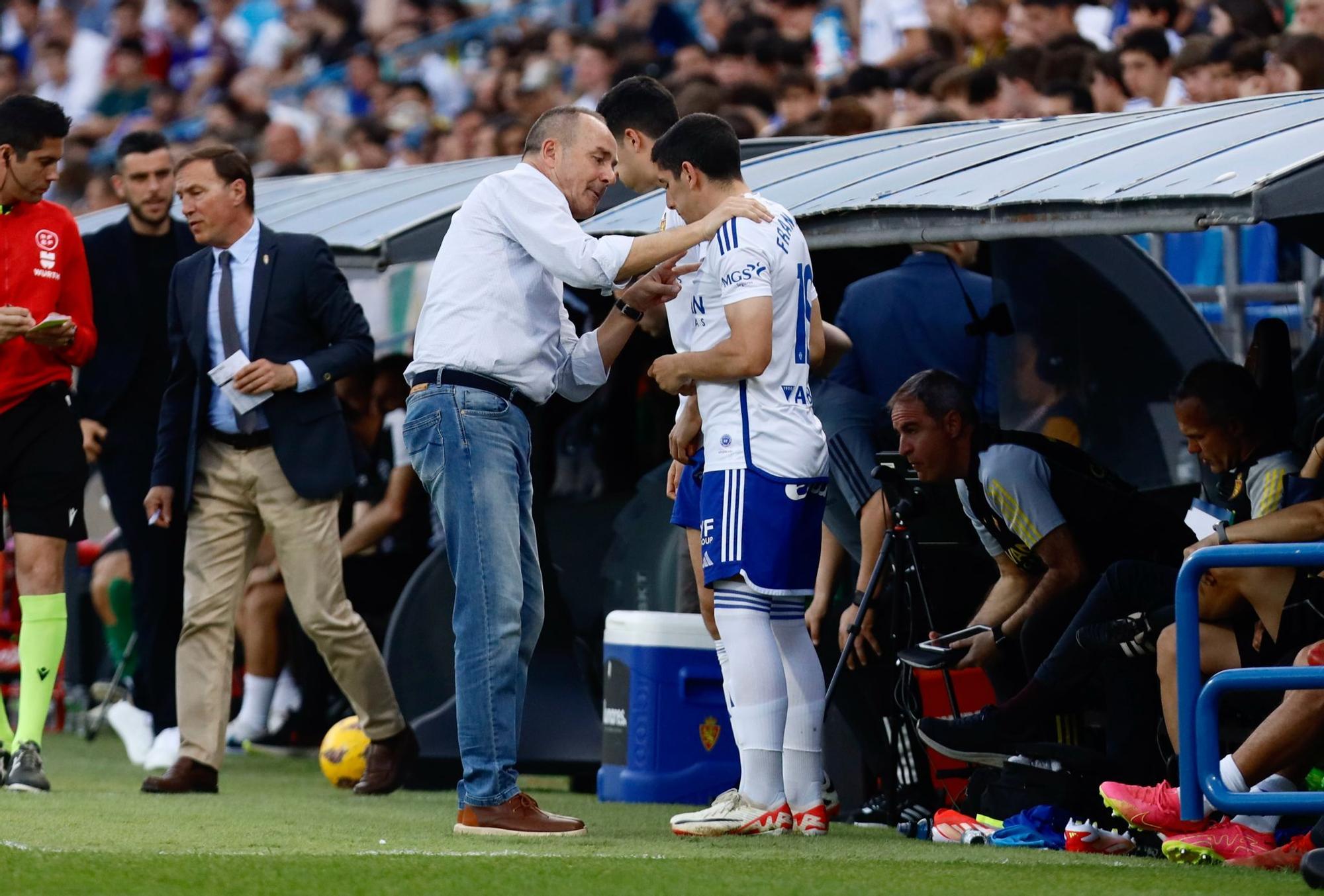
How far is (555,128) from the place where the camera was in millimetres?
6270

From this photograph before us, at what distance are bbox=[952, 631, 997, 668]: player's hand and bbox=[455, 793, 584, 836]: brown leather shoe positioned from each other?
4.48ft

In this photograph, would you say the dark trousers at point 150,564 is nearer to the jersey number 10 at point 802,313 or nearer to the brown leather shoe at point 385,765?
the brown leather shoe at point 385,765

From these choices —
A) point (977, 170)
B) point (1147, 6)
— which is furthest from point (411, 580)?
point (1147, 6)

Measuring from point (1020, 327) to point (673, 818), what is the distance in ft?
9.95

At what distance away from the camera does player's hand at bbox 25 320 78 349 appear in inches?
291

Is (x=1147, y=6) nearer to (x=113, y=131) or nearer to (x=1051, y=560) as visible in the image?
(x=1051, y=560)

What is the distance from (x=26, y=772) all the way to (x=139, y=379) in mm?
2057

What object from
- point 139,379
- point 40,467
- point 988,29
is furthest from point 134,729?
point 988,29

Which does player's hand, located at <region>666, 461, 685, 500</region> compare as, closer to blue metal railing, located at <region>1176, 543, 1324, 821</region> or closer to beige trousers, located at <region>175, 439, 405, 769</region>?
beige trousers, located at <region>175, 439, 405, 769</region>

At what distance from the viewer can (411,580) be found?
8.58 metres

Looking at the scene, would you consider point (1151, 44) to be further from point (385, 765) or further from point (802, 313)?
point (385, 765)

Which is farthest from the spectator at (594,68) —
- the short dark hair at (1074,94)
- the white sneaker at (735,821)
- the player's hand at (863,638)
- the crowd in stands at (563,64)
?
the white sneaker at (735,821)

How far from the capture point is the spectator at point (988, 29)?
12.5 metres

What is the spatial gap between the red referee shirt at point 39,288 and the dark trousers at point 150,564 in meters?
1.10
